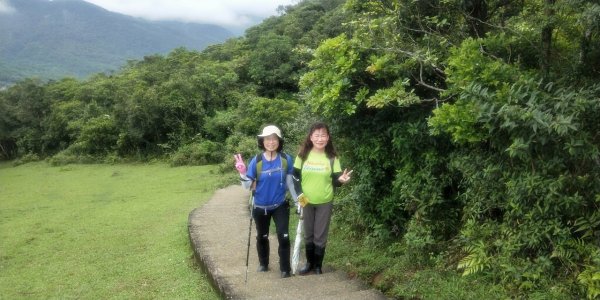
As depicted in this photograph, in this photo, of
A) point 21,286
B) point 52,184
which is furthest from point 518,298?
point 52,184

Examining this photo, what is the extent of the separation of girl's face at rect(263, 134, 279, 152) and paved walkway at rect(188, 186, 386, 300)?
1.43 meters

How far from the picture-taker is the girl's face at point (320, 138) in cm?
499

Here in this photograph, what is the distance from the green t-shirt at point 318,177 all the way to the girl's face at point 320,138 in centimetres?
14

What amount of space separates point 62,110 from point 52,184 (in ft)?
38.0

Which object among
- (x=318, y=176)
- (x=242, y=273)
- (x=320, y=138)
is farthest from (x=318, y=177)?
(x=242, y=273)

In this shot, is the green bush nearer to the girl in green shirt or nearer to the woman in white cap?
the woman in white cap

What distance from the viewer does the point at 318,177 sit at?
16.7 feet

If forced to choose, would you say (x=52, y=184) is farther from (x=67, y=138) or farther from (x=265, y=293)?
(x=265, y=293)

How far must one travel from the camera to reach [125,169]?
2280 centimetres

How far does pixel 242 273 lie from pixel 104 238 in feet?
17.8

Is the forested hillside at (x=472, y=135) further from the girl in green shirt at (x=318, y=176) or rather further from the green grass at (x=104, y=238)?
the green grass at (x=104, y=238)

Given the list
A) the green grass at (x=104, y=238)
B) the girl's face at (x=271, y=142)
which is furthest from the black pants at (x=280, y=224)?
the green grass at (x=104, y=238)

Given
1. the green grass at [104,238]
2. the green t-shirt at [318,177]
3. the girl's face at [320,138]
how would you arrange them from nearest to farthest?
the girl's face at [320,138] < the green t-shirt at [318,177] < the green grass at [104,238]

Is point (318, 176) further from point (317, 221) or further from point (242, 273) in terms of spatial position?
point (242, 273)
